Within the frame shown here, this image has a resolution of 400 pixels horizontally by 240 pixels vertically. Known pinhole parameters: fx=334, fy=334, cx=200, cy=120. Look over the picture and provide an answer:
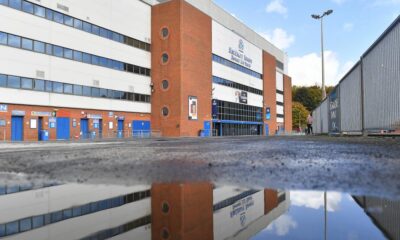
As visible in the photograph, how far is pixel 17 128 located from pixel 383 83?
2995cm

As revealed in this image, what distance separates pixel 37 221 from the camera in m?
2.26

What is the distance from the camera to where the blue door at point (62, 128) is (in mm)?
34375

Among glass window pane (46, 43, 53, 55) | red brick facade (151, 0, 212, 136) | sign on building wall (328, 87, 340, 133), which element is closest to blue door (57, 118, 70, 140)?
glass window pane (46, 43, 53, 55)

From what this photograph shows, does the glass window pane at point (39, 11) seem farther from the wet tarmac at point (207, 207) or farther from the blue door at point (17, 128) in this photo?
the wet tarmac at point (207, 207)

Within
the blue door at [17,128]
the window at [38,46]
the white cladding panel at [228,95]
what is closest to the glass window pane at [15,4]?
the window at [38,46]

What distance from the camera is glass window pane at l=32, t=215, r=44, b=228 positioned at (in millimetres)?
2160

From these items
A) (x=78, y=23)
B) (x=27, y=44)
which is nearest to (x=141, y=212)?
(x=27, y=44)

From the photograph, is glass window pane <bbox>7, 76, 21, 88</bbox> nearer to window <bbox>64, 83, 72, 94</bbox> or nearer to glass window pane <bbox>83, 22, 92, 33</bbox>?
window <bbox>64, 83, 72, 94</bbox>

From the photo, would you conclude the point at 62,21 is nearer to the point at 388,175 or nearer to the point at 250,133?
the point at 388,175

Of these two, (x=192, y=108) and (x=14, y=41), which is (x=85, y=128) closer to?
(x=14, y=41)

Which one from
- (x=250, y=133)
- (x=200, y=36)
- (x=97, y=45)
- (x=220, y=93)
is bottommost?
(x=250, y=133)

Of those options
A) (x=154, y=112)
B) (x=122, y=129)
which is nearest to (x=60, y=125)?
(x=122, y=129)

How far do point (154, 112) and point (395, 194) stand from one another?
45.6m

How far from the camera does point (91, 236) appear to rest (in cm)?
195
